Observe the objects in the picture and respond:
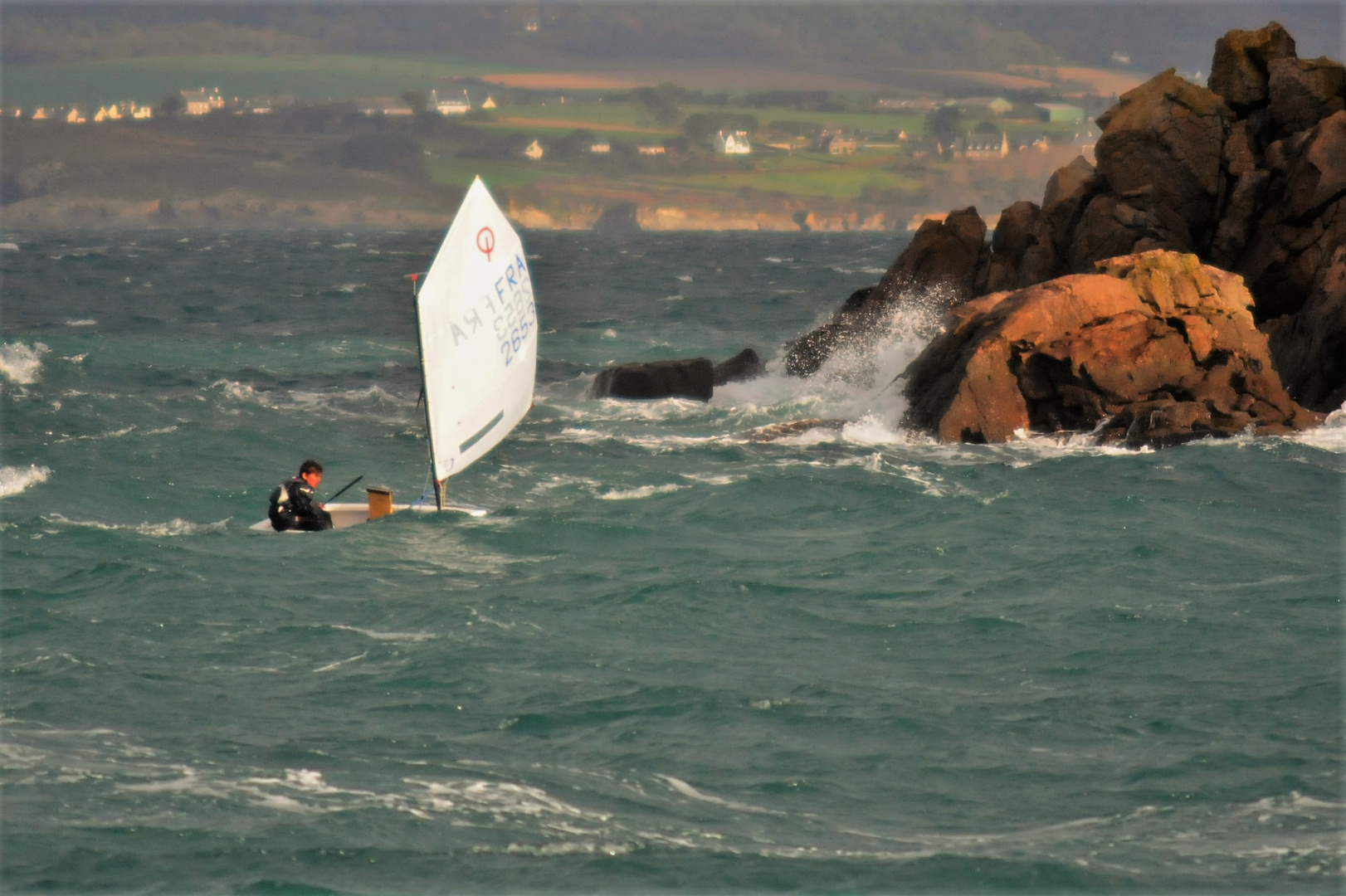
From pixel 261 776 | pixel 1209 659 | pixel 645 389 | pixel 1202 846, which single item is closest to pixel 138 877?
pixel 261 776

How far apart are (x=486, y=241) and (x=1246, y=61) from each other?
69.3 feet

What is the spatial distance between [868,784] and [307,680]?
6119 mm

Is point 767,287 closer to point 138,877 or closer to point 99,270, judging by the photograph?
point 99,270

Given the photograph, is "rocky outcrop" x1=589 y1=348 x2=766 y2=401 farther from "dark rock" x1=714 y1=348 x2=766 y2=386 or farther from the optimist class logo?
the optimist class logo

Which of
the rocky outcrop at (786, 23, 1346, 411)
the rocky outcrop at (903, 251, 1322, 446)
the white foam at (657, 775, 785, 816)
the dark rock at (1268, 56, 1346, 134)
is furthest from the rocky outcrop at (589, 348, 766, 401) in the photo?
the white foam at (657, 775, 785, 816)

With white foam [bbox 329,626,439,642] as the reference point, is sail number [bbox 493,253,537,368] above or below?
above

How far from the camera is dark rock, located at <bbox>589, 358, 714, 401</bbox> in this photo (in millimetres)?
36250

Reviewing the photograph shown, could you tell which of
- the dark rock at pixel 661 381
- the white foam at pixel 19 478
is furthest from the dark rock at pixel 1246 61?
the white foam at pixel 19 478

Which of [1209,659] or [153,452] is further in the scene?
[153,452]

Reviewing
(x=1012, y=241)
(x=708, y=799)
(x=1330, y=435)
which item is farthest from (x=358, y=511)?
(x=1012, y=241)

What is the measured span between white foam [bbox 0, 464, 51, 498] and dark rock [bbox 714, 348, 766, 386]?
18.0 m

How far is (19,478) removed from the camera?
82.5 feet

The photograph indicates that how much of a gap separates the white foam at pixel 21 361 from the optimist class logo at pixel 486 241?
19959 mm

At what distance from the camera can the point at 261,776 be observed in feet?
39.4
